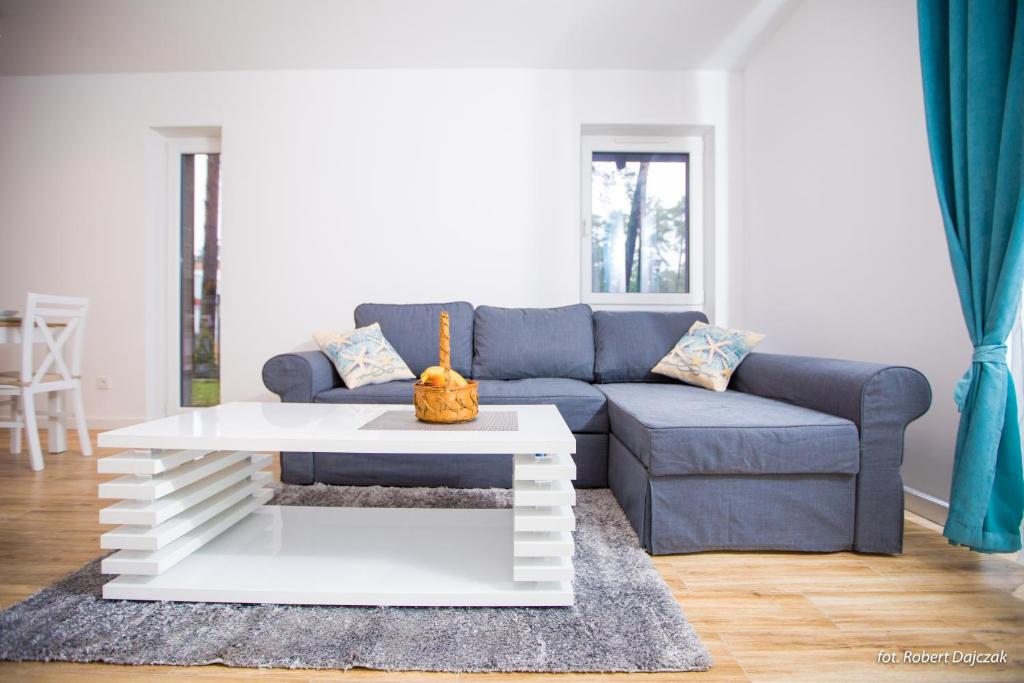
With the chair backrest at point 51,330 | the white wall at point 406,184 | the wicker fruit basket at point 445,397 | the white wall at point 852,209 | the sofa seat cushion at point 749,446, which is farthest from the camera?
the white wall at point 406,184

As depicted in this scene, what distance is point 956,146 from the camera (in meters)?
1.63

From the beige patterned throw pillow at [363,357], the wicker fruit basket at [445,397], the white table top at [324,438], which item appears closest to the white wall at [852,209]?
the white table top at [324,438]

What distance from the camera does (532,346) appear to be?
2.81 m

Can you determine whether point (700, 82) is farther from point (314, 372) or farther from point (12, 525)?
point (12, 525)

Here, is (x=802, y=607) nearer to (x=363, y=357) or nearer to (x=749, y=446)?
(x=749, y=446)

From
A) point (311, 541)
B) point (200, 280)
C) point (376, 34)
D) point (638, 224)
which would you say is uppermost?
point (376, 34)

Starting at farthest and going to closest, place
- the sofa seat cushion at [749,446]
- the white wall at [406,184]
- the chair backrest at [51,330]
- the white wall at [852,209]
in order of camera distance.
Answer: the white wall at [406,184] → the chair backrest at [51,330] → the white wall at [852,209] → the sofa seat cushion at [749,446]

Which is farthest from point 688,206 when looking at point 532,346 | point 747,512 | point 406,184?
point 747,512

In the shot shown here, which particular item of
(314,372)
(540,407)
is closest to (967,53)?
(540,407)

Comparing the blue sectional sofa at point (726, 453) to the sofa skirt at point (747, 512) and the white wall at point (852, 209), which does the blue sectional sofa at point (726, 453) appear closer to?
the sofa skirt at point (747, 512)

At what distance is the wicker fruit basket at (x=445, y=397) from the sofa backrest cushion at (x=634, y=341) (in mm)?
1528

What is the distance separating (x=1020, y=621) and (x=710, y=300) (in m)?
2.43

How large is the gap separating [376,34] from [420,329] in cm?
187

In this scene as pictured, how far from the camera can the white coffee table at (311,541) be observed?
1228 mm
